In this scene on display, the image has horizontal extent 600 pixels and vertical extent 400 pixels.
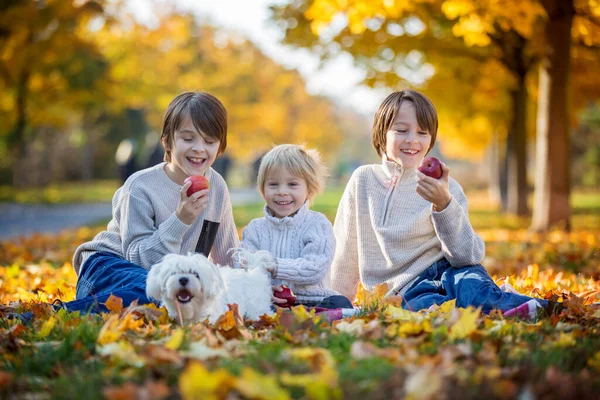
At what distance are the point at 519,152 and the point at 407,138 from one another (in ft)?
37.1

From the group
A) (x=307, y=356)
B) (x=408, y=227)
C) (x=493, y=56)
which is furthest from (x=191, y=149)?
(x=493, y=56)

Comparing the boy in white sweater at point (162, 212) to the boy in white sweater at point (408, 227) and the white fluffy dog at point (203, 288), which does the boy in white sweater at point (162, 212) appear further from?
the boy in white sweater at point (408, 227)

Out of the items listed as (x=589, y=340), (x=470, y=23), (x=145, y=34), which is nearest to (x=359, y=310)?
(x=589, y=340)

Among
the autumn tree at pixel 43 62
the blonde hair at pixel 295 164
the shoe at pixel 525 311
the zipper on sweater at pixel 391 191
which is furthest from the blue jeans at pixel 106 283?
the autumn tree at pixel 43 62

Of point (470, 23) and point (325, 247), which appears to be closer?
point (325, 247)

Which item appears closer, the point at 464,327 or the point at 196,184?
the point at 464,327

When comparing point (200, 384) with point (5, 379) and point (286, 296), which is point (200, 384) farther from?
point (286, 296)

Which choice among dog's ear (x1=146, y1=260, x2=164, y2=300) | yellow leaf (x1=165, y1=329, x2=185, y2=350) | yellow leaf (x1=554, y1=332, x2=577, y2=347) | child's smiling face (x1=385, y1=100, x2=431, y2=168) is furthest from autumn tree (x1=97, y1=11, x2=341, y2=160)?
yellow leaf (x1=554, y1=332, x2=577, y2=347)

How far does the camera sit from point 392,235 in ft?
14.1

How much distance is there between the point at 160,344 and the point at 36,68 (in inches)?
588

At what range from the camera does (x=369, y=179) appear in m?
4.49

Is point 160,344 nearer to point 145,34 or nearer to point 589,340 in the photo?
point 589,340

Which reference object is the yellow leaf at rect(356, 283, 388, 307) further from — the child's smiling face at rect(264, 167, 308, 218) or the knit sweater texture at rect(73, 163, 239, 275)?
the knit sweater texture at rect(73, 163, 239, 275)

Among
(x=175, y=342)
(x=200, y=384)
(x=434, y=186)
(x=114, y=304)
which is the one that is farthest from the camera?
(x=434, y=186)
